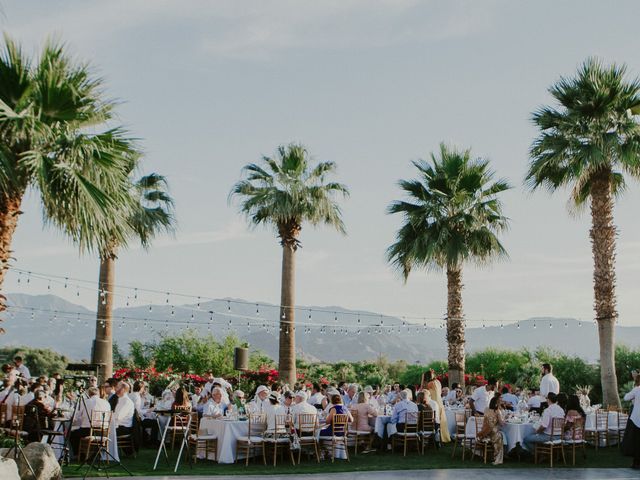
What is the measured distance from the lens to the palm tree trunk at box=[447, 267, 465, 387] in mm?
23250

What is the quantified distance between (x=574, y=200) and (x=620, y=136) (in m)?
2.52

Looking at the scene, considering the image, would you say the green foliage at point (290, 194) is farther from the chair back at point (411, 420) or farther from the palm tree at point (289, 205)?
the chair back at point (411, 420)

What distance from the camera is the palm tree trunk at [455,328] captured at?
2325 cm

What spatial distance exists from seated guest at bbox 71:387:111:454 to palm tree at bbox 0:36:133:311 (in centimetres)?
324

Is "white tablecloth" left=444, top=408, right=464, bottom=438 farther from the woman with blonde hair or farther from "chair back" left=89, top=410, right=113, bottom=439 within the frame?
"chair back" left=89, top=410, right=113, bottom=439

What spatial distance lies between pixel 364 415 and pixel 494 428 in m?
2.88

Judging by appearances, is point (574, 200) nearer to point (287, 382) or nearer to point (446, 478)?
point (287, 382)

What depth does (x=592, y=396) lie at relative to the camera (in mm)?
24781

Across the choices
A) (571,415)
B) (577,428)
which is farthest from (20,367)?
(577,428)

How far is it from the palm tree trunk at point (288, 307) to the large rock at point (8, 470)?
14947 millimetres

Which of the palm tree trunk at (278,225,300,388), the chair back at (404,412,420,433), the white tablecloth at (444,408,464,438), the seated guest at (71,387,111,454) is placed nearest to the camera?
the seated guest at (71,387,111,454)

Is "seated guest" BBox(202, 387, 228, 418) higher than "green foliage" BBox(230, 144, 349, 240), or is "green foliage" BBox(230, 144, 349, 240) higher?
"green foliage" BBox(230, 144, 349, 240)

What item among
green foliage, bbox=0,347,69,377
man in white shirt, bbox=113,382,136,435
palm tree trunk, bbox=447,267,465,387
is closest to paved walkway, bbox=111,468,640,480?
man in white shirt, bbox=113,382,136,435

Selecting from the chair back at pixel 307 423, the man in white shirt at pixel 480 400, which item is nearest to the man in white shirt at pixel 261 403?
the chair back at pixel 307 423
